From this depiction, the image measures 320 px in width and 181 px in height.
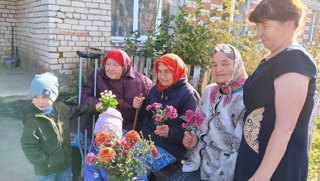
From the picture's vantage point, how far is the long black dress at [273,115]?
1457 millimetres

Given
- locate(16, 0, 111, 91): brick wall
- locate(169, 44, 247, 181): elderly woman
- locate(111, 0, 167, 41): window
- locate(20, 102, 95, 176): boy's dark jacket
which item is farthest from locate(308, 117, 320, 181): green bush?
locate(16, 0, 111, 91): brick wall

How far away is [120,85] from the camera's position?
9.52 feet

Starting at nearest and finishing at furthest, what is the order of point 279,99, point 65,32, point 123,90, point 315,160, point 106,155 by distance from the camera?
1. point 279,99
2. point 106,155
3. point 123,90
4. point 315,160
5. point 65,32

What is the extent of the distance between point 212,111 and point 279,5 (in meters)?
1.00

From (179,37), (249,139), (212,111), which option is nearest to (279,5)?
(249,139)

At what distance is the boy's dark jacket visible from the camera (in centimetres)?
223

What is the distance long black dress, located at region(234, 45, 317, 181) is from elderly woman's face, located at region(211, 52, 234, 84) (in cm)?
52

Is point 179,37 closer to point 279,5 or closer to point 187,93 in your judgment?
point 187,93

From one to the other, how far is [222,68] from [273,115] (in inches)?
29.5

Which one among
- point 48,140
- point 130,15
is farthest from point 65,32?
point 48,140

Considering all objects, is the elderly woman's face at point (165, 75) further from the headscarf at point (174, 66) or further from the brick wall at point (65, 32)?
the brick wall at point (65, 32)

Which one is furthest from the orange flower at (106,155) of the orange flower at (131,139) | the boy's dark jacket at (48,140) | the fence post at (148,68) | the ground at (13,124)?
the fence post at (148,68)

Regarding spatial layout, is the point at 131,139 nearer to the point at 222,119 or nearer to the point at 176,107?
the point at 222,119

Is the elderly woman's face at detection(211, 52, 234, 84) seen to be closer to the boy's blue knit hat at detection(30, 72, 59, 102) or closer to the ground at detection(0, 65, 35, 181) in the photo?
the boy's blue knit hat at detection(30, 72, 59, 102)
